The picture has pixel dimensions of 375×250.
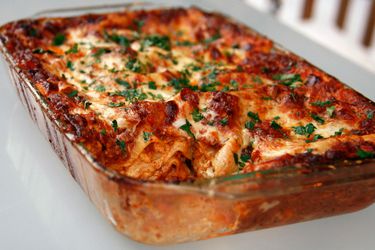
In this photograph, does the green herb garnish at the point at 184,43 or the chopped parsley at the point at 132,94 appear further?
the green herb garnish at the point at 184,43

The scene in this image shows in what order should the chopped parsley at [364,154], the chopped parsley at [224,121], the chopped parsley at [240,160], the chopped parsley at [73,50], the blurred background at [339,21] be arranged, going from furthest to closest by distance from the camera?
1. the blurred background at [339,21]
2. the chopped parsley at [73,50]
3. the chopped parsley at [224,121]
4. the chopped parsley at [240,160]
5. the chopped parsley at [364,154]

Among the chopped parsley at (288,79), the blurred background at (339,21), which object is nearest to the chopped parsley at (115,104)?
the chopped parsley at (288,79)

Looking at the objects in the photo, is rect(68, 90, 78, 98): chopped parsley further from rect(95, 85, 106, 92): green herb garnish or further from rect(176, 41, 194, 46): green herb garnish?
rect(176, 41, 194, 46): green herb garnish

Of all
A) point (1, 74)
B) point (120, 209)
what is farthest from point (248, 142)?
point (1, 74)

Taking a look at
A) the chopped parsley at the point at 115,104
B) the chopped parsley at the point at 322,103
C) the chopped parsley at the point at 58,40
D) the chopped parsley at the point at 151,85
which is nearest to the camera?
the chopped parsley at the point at 115,104

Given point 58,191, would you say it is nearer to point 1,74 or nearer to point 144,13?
point 1,74

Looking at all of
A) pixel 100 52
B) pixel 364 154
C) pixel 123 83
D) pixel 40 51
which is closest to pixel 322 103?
pixel 364 154

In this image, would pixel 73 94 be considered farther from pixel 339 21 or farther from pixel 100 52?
pixel 339 21

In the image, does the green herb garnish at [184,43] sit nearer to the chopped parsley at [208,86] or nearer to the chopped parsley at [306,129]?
the chopped parsley at [208,86]
